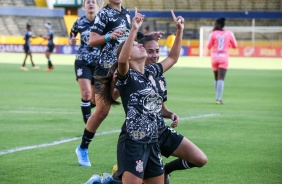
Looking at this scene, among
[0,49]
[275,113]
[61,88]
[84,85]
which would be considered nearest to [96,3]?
[84,85]

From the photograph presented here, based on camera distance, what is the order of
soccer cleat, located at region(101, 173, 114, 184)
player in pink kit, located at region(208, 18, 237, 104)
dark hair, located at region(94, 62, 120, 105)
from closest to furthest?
soccer cleat, located at region(101, 173, 114, 184)
dark hair, located at region(94, 62, 120, 105)
player in pink kit, located at region(208, 18, 237, 104)

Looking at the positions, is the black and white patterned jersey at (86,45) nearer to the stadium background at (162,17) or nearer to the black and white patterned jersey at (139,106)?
the black and white patterned jersey at (139,106)

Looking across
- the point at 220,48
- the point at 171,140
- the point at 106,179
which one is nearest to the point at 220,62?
the point at 220,48

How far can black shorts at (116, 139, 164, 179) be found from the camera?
22.6ft

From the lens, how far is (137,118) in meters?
7.02

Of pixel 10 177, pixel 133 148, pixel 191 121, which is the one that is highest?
pixel 133 148

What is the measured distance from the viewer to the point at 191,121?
1584cm

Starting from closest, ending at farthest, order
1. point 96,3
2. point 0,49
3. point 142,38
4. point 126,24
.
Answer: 1. point 142,38
2. point 126,24
3. point 96,3
4. point 0,49

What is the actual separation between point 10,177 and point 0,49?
191 feet

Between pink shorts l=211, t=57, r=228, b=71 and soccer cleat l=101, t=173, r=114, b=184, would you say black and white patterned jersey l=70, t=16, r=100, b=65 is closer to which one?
soccer cleat l=101, t=173, r=114, b=184

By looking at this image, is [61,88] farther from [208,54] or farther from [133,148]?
[208,54]

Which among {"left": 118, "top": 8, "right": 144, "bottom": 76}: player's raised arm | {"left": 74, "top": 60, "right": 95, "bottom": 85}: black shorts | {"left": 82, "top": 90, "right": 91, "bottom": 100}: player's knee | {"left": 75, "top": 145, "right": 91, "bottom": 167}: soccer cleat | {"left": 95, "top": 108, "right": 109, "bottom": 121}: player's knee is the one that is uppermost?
{"left": 118, "top": 8, "right": 144, "bottom": 76}: player's raised arm

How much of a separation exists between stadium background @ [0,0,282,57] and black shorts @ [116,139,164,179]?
57.4 meters

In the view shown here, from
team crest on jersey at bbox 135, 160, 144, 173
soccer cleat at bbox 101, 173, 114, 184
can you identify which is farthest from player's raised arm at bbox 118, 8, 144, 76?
soccer cleat at bbox 101, 173, 114, 184
